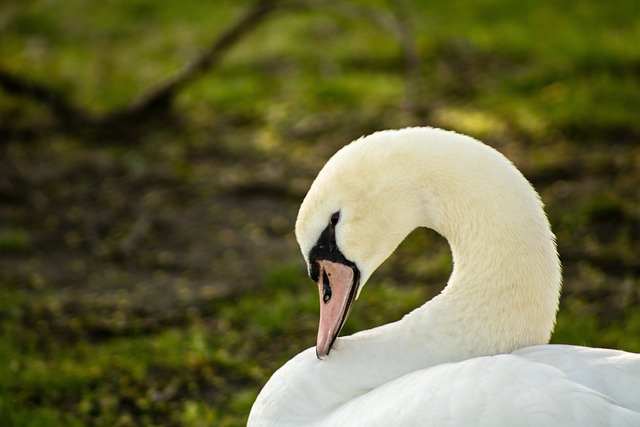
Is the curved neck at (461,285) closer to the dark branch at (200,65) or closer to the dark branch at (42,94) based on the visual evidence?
the dark branch at (200,65)

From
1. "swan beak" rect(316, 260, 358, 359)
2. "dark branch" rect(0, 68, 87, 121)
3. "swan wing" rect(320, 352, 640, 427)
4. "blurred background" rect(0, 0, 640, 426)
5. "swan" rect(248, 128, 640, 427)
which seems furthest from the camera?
"dark branch" rect(0, 68, 87, 121)

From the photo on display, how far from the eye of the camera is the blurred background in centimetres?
517

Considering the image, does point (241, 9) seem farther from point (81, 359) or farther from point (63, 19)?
point (81, 359)

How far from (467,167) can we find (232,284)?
287 centimetres

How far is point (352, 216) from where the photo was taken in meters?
3.39

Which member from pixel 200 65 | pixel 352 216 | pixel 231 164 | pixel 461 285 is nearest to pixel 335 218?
pixel 352 216

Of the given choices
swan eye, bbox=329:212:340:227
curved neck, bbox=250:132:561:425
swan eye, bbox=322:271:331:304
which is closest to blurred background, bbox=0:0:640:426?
curved neck, bbox=250:132:561:425

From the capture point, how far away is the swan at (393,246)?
3332 millimetres

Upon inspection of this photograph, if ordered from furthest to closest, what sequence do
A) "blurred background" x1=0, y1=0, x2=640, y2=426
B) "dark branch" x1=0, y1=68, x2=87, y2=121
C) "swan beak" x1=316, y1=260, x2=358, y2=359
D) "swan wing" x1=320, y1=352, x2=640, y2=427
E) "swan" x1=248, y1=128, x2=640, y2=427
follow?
"dark branch" x1=0, y1=68, x2=87, y2=121 → "blurred background" x1=0, y1=0, x2=640, y2=426 → "swan beak" x1=316, y1=260, x2=358, y2=359 → "swan" x1=248, y1=128, x2=640, y2=427 → "swan wing" x1=320, y1=352, x2=640, y2=427

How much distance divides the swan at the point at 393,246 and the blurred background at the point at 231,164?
49.6 inches

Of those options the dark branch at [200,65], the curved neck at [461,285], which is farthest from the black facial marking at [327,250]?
the dark branch at [200,65]

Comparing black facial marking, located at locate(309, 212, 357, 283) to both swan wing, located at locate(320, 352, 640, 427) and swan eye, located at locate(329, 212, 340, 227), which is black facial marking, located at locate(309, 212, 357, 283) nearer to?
swan eye, located at locate(329, 212, 340, 227)

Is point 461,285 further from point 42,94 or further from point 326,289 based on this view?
point 42,94

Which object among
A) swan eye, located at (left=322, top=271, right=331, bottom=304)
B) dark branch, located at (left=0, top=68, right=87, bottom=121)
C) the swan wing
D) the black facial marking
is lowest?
dark branch, located at (left=0, top=68, right=87, bottom=121)
